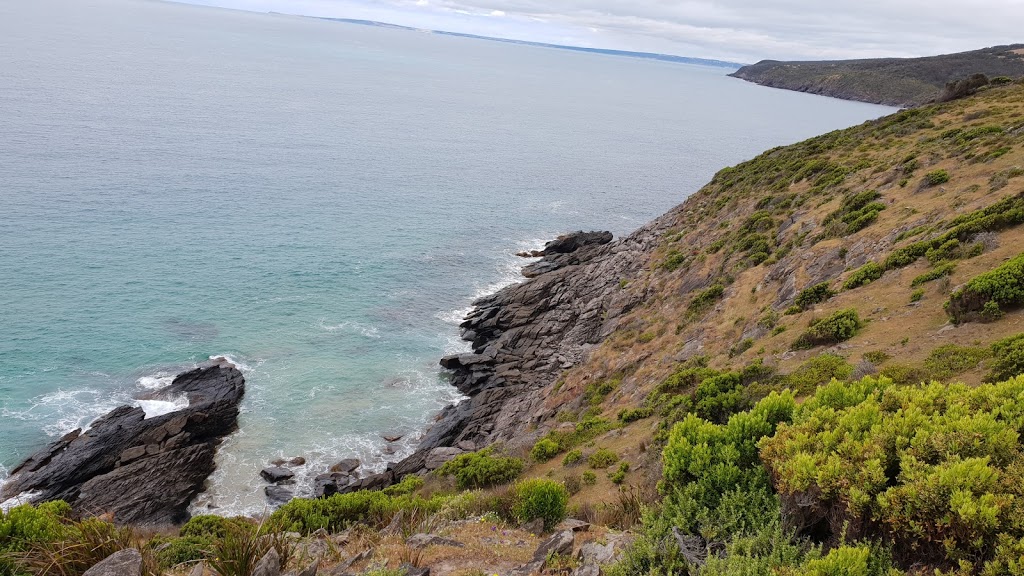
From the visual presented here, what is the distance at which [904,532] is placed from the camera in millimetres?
8000

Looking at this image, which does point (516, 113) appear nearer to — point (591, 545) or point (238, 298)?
point (238, 298)

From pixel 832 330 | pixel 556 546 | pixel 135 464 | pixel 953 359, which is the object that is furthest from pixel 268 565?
pixel 135 464

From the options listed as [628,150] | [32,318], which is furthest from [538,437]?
[628,150]

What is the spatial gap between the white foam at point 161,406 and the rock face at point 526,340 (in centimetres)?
1580

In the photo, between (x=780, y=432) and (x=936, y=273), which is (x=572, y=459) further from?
(x=936, y=273)

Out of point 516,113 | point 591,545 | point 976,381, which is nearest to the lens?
point 591,545

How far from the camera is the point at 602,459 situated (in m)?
20.4

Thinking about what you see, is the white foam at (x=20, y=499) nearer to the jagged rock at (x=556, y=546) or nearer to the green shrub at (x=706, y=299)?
the jagged rock at (x=556, y=546)

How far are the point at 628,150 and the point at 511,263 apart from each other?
82330 millimetres

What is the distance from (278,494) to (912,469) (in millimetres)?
31806

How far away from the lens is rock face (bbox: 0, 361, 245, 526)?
1179 inches

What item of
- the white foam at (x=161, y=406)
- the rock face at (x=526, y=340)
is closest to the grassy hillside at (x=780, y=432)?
the rock face at (x=526, y=340)

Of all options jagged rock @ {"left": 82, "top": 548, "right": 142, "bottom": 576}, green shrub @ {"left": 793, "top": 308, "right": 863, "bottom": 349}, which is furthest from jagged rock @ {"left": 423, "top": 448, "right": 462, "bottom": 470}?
jagged rock @ {"left": 82, "top": 548, "right": 142, "bottom": 576}

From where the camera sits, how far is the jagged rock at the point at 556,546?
1125 centimetres
